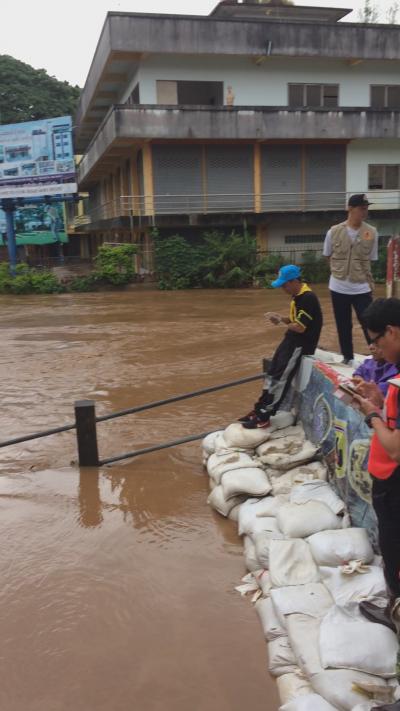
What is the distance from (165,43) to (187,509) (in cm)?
1884

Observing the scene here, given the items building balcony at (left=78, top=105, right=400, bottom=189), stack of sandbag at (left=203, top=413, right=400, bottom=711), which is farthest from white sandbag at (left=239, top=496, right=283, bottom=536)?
building balcony at (left=78, top=105, right=400, bottom=189)

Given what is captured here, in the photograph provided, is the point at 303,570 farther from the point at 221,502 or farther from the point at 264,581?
the point at 221,502

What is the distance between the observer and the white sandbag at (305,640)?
9.14ft

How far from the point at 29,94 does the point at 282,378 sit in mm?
41526

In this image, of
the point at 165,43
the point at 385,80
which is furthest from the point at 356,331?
the point at 385,80

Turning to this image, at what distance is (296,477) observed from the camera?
4551 millimetres

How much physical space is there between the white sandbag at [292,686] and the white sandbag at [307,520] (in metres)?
0.95

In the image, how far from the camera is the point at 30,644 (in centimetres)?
339

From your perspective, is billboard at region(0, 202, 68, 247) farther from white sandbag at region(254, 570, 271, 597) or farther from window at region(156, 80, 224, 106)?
white sandbag at region(254, 570, 271, 597)

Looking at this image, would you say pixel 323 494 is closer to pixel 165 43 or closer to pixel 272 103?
pixel 165 43

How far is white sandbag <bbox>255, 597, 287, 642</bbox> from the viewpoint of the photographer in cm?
322

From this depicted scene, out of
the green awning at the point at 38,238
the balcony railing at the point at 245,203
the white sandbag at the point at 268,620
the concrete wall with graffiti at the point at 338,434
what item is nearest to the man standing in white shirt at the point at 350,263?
the concrete wall with graffiti at the point at 338,434

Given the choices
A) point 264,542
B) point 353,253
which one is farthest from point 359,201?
point 264,542

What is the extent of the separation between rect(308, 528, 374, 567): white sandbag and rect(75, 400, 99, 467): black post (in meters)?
2.59
